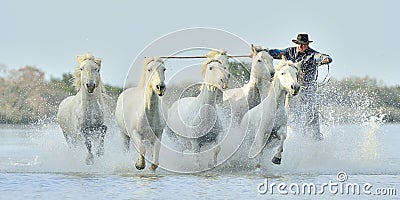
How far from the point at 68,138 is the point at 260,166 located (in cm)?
333

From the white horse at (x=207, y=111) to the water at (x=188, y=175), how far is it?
0.48m

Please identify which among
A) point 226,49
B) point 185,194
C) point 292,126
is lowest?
point 185,194

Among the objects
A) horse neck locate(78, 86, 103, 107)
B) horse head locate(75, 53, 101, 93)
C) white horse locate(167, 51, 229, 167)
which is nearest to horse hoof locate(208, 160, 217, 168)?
white horse locate(167, 51, 229, 167)

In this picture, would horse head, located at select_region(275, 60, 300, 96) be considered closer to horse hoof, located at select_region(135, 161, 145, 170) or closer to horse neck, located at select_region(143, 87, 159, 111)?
horse neck, located at select_region(143, 87, 159, 111)

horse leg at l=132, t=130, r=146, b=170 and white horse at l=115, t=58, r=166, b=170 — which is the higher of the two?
white horse at l=115, t=58, r=166, b=170

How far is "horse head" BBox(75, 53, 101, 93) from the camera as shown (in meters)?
14.1

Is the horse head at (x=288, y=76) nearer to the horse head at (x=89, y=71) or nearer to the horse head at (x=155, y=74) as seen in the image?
the horse head at (x=155, y=74)

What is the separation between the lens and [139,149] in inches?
536

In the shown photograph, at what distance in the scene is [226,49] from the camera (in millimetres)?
14477

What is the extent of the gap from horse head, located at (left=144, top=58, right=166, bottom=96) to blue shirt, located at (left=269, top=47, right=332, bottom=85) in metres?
3.19

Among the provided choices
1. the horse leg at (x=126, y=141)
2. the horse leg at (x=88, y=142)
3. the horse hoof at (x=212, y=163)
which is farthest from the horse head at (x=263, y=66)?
the horse leg at (x=88, y=142)

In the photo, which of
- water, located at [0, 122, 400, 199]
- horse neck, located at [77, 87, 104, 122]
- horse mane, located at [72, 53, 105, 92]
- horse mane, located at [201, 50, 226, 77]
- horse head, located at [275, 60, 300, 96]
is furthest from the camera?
horse neck, located at [77, 87, 104, 122]

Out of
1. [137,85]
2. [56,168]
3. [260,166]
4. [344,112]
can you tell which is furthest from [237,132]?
[344,112]

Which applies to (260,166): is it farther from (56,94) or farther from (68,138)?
(56,94)
